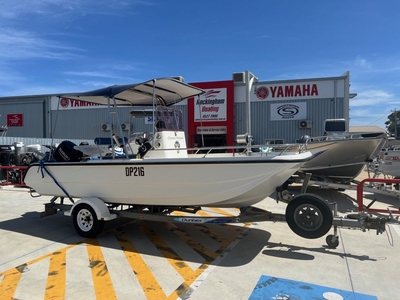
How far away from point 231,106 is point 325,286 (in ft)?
58.8

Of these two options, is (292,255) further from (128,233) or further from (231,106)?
(231,106)

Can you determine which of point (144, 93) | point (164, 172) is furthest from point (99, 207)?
point (144, 93)

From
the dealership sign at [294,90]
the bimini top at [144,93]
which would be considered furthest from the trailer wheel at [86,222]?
the dealership sign at [294,90]

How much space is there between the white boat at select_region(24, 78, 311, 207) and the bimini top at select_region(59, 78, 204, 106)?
0.02m

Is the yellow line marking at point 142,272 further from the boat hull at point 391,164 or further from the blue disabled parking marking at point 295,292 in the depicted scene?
the boat hull at point 391,164

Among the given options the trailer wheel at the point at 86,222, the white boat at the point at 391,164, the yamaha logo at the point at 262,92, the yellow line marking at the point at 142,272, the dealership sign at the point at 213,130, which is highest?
the yamaha logo at the point at 262,92

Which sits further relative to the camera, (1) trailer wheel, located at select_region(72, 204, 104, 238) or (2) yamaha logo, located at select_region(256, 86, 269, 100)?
(2) yamaha logo, located at select_region(256, 86, 269, 100)

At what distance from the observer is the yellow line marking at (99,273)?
3488 millimetres

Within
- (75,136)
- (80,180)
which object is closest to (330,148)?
(80,180)

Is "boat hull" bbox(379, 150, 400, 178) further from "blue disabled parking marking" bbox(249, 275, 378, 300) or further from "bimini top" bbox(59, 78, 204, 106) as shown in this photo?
"blue disabled parking marking" bbox(249, 275, 378, 300)

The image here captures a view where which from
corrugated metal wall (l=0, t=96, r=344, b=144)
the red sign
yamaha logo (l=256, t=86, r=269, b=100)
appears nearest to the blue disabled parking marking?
corrugated metal wall (l=0, t=96, r=344, b=144)

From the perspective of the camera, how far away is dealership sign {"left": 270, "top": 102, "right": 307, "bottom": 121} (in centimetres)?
2020

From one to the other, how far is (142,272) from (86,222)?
6.19 feet

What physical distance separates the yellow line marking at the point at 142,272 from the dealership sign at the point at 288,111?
55.3 feet
